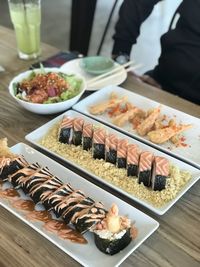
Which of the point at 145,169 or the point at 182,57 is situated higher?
the point at 145,169

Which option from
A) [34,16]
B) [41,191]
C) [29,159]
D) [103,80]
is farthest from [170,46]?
[41,191]

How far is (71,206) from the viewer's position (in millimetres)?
800

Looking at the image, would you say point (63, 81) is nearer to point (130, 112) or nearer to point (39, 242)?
point (130, 112)

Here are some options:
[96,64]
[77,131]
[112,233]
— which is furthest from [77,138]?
[96,64]

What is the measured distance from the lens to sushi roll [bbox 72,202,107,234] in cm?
76

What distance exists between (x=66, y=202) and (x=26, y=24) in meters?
0.89

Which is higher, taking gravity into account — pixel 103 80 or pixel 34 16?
pixel 34 16

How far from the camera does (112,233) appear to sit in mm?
741

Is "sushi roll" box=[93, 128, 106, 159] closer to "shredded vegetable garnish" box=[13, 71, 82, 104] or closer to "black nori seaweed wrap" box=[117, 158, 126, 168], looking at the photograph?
"black nori seaweed wrap" box=[117, 158, 126, 168]

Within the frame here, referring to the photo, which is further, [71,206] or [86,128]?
[86,128]

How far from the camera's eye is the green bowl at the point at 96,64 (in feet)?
4.66

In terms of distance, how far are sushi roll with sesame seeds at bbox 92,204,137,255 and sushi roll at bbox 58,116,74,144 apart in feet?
1.10

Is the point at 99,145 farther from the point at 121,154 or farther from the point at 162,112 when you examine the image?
the point at 162,112

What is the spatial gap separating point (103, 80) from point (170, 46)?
1.40ft
